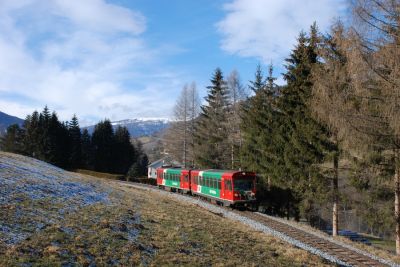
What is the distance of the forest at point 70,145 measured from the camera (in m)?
72.4

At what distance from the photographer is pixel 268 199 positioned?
32875 mm

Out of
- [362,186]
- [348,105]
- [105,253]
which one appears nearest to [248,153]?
[362,186]

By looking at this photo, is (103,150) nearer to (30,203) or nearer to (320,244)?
(320,244)

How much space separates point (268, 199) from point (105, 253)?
2345cm

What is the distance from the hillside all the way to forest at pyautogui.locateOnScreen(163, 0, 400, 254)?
576 cm

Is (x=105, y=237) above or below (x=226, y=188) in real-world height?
below

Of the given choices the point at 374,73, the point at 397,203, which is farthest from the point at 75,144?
the point at 374,73

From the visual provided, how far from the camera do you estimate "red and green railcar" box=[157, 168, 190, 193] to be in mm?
39406

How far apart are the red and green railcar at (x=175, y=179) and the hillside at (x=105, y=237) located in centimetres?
1950

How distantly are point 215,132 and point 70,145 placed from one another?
3980cm

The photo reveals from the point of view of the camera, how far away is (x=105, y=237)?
12.4 metres

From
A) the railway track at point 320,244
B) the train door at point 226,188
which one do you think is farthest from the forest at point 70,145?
the railway track at point 320,244

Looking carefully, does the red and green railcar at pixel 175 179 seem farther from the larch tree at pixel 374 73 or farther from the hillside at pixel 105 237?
the larch tree at pixel 374 73

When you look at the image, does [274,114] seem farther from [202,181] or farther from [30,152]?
[30,152]
